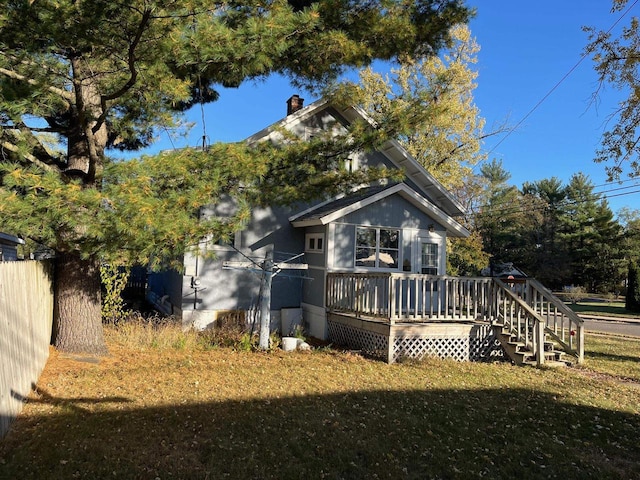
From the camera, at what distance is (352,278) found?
10.6m

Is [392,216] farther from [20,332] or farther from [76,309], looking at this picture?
[20,332]

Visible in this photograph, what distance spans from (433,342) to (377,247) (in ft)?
Result: 11.1

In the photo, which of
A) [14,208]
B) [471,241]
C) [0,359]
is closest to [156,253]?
[14,208]

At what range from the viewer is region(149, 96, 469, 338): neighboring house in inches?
452

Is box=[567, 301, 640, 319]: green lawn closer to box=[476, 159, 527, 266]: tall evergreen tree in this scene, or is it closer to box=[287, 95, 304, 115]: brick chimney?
box=[476, 159, 527, 266]: tall evergreen tree

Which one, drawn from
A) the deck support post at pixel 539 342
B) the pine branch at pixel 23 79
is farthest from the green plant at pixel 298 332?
the pine branch at pixel 23 79

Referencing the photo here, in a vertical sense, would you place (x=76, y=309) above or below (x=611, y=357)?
above

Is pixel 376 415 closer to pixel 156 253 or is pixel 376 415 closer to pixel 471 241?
pixel 156 253

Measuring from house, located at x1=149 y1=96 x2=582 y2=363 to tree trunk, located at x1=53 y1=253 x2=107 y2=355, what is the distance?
2.97m

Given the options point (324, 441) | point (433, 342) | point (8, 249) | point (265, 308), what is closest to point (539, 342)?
point (433, 342)

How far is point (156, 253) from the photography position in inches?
244

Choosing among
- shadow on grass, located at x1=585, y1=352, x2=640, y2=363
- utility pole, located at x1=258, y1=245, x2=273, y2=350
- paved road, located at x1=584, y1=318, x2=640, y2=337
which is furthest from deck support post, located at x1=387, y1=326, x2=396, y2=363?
paved road, located at x1=584, y1=318, x2=640, y2=337

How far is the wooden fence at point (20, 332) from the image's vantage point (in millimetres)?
4484

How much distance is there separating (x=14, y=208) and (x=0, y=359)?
1.83 metres
